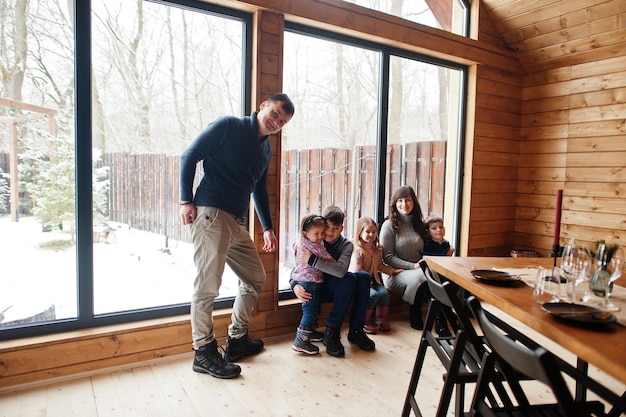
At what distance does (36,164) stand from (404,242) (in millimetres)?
2449

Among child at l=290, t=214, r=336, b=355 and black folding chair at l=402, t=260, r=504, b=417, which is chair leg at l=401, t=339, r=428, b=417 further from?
child at l=290, t=214, r=336, b=355

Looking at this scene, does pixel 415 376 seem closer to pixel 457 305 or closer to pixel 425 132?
pixel 457 305

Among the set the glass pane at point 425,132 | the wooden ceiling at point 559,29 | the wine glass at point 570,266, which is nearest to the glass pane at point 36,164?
the glass pane at point 425,132

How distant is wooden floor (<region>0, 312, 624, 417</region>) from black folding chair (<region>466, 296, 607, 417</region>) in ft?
2.70

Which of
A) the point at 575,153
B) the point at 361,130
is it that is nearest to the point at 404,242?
the point at 361,130

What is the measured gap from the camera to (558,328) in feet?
3.91

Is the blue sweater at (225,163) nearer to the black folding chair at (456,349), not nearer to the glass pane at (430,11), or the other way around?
the black folding chair at (456,349)

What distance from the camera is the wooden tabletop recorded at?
3.34ft

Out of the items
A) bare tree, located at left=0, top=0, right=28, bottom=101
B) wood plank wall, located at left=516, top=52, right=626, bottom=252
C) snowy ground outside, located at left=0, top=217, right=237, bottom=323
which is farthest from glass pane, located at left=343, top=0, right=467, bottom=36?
snowy ground outside, located at left=0, top=217, right=237, bottom=323

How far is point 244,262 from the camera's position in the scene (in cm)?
259

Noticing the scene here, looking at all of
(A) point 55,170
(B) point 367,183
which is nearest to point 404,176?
(B) point 367,183

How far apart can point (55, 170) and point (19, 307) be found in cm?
75

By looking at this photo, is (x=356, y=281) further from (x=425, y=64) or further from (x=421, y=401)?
(x=425, y=64)

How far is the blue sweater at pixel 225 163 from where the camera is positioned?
7.52 feet
